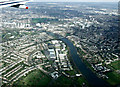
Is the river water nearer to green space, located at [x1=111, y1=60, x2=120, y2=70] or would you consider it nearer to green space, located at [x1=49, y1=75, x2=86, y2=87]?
green space, located at [x1=49, y1=75, x2=86, y2=87]

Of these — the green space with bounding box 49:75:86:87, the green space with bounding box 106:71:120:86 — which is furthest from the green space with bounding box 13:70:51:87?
the green space with bounding box 106:71:120:86

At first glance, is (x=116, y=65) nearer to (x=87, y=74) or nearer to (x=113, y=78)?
(x=113, y=78)

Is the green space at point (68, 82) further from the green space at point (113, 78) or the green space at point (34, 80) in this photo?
the green space at point (113, 78)

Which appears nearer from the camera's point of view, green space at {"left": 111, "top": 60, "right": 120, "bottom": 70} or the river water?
the river water

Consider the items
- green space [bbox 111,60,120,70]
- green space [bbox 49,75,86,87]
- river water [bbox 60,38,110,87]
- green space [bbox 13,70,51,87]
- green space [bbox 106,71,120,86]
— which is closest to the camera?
green space [bbox 13,70,51,87]

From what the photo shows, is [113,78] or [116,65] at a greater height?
[116,65]

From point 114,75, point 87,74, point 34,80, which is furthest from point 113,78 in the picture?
point 34,80

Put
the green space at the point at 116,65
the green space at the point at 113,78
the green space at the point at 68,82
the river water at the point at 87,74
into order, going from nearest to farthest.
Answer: the green space at the point at 68,82 < the river water at the point at 87,74 < the green space at the point at 113,78 < the green space at the point at 116,65

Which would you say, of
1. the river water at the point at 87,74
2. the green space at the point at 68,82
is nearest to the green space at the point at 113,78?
the river water at the point at 87,74

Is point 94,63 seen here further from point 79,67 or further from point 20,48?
point 20,48
